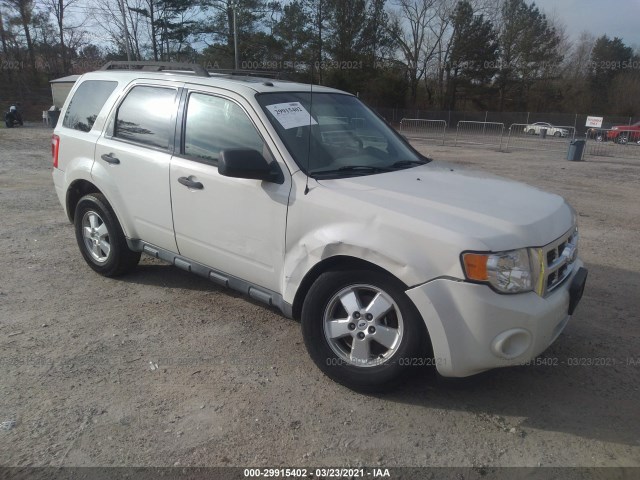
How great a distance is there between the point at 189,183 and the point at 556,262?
8.57 feet

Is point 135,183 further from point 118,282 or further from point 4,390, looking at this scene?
point 4,390

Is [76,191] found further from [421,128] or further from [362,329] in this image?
[421,128]

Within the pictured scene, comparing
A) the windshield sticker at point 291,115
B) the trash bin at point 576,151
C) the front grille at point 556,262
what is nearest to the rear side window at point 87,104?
the windshield sticker at point 291,115

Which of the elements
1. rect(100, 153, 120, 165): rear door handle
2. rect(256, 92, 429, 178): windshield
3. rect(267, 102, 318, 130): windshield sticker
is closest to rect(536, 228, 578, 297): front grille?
rect(256, 92, 429, 178): windshield

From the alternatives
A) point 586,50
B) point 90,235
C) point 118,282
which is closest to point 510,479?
point 118,282

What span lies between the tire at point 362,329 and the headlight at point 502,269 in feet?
1.36

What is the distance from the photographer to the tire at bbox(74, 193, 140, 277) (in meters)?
4.62

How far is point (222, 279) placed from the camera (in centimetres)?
384

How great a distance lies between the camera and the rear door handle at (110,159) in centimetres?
438

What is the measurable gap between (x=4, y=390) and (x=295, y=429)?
1853mm

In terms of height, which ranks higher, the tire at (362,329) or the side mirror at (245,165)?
the side mirror at (245,165)

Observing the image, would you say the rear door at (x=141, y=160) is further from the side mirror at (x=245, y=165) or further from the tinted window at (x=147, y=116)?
the side mirror at (x=245, y=165)

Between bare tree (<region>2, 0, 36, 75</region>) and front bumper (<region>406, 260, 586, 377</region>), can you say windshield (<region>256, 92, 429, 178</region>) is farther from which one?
bare tree (<region>2, 0, 36, 75</region>)

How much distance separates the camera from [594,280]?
17.0 feet
